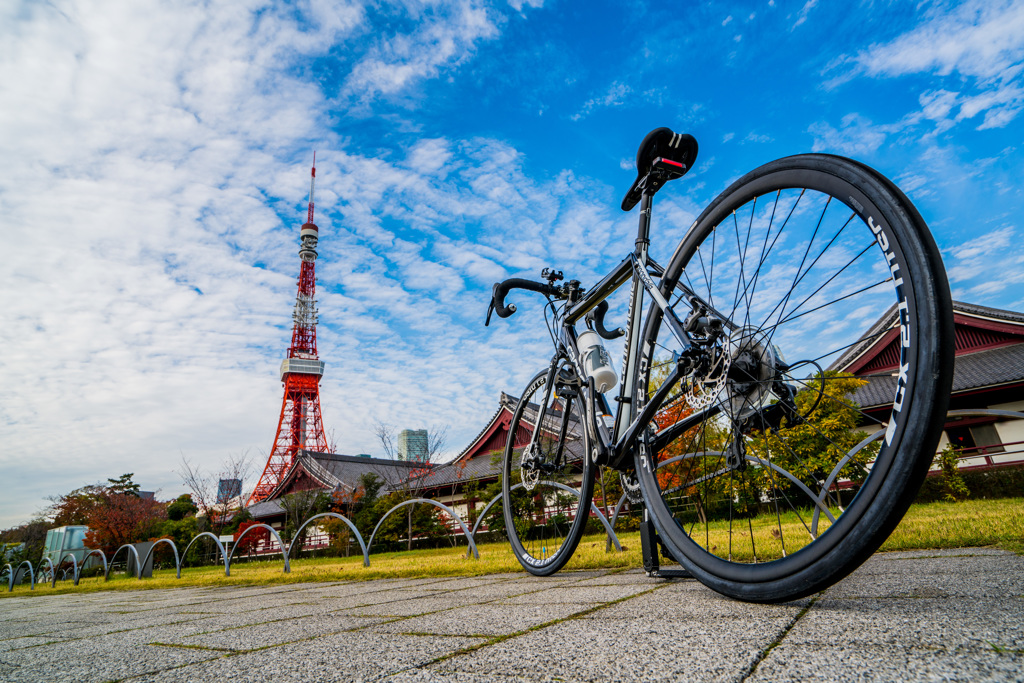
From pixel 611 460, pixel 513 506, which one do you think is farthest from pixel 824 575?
pixel 513 506

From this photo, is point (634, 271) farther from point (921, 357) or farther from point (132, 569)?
point (132, 569)

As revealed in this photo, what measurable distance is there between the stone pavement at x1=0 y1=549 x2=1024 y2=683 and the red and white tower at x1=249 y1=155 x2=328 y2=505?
125 ft

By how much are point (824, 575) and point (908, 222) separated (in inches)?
32.7

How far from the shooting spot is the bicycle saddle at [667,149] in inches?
84.4

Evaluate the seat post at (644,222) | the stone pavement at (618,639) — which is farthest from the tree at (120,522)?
the seat post at (644,222)

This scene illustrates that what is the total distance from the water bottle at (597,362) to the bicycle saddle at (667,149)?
0.93 meters

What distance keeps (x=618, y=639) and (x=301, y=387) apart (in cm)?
4669

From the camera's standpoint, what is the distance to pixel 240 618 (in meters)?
2.26

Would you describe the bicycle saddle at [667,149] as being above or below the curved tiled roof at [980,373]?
below

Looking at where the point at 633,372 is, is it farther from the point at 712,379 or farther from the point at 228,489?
the point at 228,489

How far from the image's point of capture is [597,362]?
2637 millimetres

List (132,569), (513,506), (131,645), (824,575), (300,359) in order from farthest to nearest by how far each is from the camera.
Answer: (300,359), (132,569), (513,506), (131,645), (824,575)

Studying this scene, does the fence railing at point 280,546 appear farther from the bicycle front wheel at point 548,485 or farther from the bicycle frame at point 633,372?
the bicycle frame at point 633,372

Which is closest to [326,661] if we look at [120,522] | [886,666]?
[886,666]
